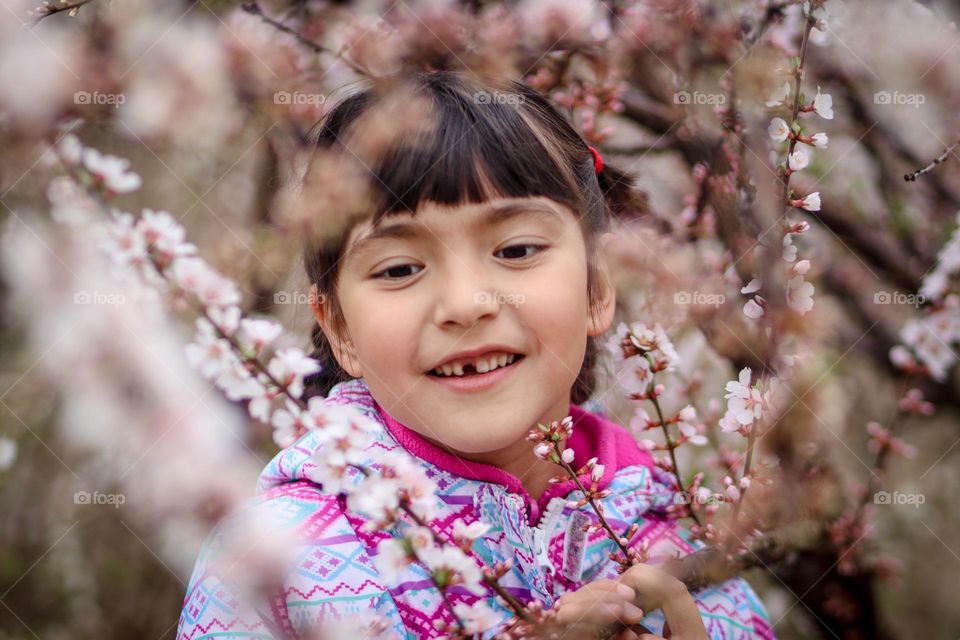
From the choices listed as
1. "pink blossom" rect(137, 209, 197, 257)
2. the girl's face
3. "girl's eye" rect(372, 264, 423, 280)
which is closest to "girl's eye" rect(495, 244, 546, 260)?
the girl's face

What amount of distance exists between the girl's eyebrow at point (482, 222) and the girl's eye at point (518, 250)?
4 cm

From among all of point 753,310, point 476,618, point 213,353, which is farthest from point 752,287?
point 213,353

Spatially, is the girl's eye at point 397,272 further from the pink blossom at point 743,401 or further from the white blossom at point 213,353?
the pink blossom at point 743,401

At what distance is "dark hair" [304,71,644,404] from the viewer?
3.89 feet

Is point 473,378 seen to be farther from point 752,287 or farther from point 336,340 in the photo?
point 752,287

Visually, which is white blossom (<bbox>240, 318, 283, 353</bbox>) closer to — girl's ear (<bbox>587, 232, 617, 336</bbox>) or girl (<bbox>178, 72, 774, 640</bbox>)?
girl (<bbox>178, 72, 774, 640</bbox>)

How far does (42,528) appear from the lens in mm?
2166

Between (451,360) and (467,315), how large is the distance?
3.4 inches

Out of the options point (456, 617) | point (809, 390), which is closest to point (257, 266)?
point (456, 617)

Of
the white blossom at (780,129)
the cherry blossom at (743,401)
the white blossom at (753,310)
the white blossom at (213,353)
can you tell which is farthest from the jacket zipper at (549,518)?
the white blossom at (780,129)

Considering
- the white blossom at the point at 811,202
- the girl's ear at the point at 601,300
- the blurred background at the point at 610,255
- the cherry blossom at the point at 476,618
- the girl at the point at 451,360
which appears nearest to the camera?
the cherry blossom at the point at 476,618

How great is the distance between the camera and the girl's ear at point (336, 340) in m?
1.31

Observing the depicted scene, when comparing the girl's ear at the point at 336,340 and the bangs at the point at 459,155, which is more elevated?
the bangs at the point at 459,155

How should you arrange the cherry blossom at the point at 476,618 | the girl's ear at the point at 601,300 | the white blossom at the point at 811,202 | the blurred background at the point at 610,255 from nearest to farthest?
the cherry blossom at the point at 476,618 → the white blossom at the point at 811,202 → the girl's ear at the point at 601,300 → the blurred background at the point at 610,255
